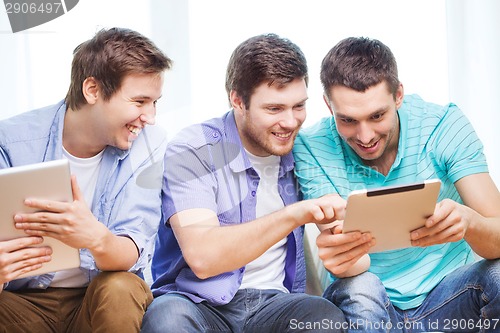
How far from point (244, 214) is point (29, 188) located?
2.06 feet

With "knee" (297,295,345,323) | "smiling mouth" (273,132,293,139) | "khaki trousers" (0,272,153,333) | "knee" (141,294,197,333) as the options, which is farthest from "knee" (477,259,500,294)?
"khaki trousers" (0,272,153,333)

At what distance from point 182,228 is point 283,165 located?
38cm

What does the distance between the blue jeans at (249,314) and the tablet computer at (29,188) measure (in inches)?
12.2

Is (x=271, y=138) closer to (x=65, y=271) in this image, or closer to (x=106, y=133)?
(x=106, y=133)

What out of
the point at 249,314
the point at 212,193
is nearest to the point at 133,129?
the point at 212,193

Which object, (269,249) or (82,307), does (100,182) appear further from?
(269,249)

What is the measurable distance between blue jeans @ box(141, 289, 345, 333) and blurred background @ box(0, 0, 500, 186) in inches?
33.6

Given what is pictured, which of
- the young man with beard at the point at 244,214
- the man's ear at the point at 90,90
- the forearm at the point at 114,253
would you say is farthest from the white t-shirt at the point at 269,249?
the man's ear at the point at 90,90

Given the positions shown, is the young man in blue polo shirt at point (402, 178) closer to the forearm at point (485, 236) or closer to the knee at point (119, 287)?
the forearm at point (485, 236)

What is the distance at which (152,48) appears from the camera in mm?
2021

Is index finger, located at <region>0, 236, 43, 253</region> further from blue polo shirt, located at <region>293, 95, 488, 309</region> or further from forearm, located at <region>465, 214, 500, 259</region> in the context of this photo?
forearm, located at <region>465, 214, 500, 259</region>

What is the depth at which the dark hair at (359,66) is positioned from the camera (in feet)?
6.67

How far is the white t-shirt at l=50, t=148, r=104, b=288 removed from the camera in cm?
193

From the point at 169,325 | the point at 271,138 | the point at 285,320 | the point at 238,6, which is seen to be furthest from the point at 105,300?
the point at 238,6
